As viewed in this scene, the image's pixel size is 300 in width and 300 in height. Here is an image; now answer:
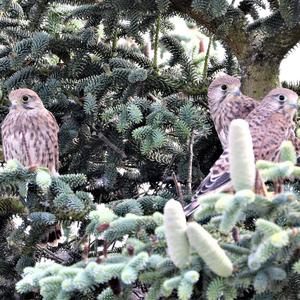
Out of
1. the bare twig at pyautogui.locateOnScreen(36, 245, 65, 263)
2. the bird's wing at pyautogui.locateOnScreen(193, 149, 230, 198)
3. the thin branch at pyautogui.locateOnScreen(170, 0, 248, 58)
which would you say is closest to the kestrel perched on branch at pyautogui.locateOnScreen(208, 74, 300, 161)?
the thin branch at pyautogui.locateOnScreen(170, 0, 248, 58)

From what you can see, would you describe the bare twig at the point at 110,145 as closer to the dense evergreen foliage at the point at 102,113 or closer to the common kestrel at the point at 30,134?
the dense evergreen foliage at the point at 102,113

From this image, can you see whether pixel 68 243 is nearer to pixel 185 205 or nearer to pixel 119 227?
pixel 185 205

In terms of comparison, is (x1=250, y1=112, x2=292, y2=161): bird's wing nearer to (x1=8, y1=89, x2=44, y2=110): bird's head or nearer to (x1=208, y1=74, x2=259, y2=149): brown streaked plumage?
(x1=208, y1=74, x2=259, y2=149): brown streaked plumage

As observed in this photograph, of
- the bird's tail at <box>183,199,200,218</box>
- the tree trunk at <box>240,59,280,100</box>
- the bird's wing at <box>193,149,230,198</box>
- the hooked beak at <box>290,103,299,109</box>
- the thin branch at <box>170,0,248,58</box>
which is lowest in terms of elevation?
the bird's tail at <box>183,199,200,218</box>

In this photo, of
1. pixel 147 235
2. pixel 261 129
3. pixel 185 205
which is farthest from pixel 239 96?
pixel 147 235

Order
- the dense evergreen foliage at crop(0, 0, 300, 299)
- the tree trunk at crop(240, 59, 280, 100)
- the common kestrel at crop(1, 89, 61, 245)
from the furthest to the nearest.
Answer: the common kestrel at crop(1, 89, 61, 245)
the tree trunk at crop(240, 59, 280, 100)
the dense evergreen foliage at crop(0, 0, 300, 299)

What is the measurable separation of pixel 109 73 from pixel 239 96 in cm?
97

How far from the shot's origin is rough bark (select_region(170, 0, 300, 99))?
5297 mm

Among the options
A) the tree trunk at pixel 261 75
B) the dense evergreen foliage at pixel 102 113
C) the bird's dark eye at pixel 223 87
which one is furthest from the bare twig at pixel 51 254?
the tree trunk at pixel 261 75

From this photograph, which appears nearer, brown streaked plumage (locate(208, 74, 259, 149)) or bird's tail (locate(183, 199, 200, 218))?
bird's tail (locate(183, 199, 200, 218))

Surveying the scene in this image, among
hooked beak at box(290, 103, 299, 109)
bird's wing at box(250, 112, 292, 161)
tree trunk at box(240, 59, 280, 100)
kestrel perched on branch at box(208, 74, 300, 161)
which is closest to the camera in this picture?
bird's wing at box(250, 112, 292, 161)

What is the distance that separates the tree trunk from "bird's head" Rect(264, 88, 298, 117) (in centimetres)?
34

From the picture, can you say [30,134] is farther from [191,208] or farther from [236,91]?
[191,208]

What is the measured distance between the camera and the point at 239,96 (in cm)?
566
